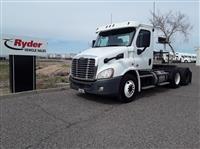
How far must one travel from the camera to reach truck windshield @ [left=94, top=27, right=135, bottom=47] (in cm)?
901

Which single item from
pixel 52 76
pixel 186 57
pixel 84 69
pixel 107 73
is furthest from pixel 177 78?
pixel 186 57

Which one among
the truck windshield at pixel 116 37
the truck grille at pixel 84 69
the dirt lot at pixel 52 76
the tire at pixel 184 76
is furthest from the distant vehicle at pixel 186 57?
the truck grille at pixel 84 69

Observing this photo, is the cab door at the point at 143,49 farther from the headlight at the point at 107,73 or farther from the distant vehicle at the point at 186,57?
the distant vehicle at the point at 186,57

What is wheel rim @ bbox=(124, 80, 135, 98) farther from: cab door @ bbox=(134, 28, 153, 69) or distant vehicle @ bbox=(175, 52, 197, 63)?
distant vehicle @ bbox=(175, 52, 197, 63)

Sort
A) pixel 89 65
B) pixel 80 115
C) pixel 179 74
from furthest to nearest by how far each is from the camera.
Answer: pixel 179 74
pixel 89 65
pixel 80 115

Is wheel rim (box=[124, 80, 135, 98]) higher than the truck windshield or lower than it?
lower

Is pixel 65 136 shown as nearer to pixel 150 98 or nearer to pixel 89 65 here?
pixel 89 65

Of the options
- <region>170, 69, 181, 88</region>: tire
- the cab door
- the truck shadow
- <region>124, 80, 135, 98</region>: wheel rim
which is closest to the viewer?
<region>124, 80, 135, 98</region>: wheel rim

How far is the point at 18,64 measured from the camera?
9.52 metres

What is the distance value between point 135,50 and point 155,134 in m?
4.29

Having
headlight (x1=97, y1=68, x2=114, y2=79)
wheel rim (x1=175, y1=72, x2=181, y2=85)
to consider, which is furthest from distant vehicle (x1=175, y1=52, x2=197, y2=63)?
headlight (x1=97, y1=68, x2=114, y2=79)

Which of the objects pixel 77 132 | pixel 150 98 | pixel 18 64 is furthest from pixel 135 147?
pixel 18 64

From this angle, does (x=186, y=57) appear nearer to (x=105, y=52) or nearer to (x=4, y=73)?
(x=4, y=73)

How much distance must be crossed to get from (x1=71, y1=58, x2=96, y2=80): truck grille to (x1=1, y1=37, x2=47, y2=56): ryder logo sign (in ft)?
6.62
